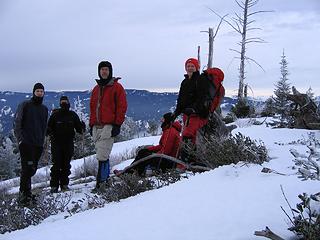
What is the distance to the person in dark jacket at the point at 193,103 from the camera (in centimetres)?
710

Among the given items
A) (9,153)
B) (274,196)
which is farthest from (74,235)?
(9,153)

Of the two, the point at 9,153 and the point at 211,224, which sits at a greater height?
the point at 211,224

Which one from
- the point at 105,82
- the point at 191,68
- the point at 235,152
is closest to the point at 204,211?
the point at 235,152

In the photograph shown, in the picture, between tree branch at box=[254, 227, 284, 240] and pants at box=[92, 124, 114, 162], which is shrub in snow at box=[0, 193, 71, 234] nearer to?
pants at box=[92, 124, 114, 162]

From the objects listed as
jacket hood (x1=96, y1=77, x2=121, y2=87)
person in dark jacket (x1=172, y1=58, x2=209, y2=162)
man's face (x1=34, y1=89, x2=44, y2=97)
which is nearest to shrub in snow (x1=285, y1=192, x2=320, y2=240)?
person in dark jacket (x1=172, y1=58, x2=209, y2=162)

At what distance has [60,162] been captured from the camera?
26.3 feet

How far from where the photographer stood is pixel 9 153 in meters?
38.7

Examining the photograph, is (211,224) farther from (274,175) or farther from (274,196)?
(274,175)

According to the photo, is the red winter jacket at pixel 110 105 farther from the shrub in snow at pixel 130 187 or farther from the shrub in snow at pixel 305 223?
the shrub in snow at pixel 305 223

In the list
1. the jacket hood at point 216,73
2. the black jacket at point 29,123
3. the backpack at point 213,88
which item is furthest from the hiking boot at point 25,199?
the jacket hood at point 216,73

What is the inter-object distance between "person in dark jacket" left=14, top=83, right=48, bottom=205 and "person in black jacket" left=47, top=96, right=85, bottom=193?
81 cm

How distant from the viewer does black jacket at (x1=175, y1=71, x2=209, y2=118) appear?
23.3 feet

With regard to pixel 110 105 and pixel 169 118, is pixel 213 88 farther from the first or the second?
pixel 110 105

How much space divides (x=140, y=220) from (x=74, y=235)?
52 centimetres
